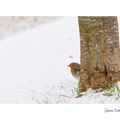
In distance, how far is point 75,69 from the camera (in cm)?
228

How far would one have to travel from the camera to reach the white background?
7.45 feet

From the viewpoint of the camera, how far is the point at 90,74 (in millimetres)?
2281

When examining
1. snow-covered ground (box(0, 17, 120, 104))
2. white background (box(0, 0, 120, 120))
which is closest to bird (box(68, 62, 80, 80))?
snow-covered ground (box(0, 17, 120, 104))

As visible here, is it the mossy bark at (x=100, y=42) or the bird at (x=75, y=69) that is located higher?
the mossy bark at (x=100, y=42)

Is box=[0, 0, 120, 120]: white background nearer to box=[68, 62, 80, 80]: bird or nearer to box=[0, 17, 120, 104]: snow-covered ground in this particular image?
box=[0, 17, 120, 104]: snow-covered ground

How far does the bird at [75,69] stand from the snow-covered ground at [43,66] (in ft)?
A: 0.07
